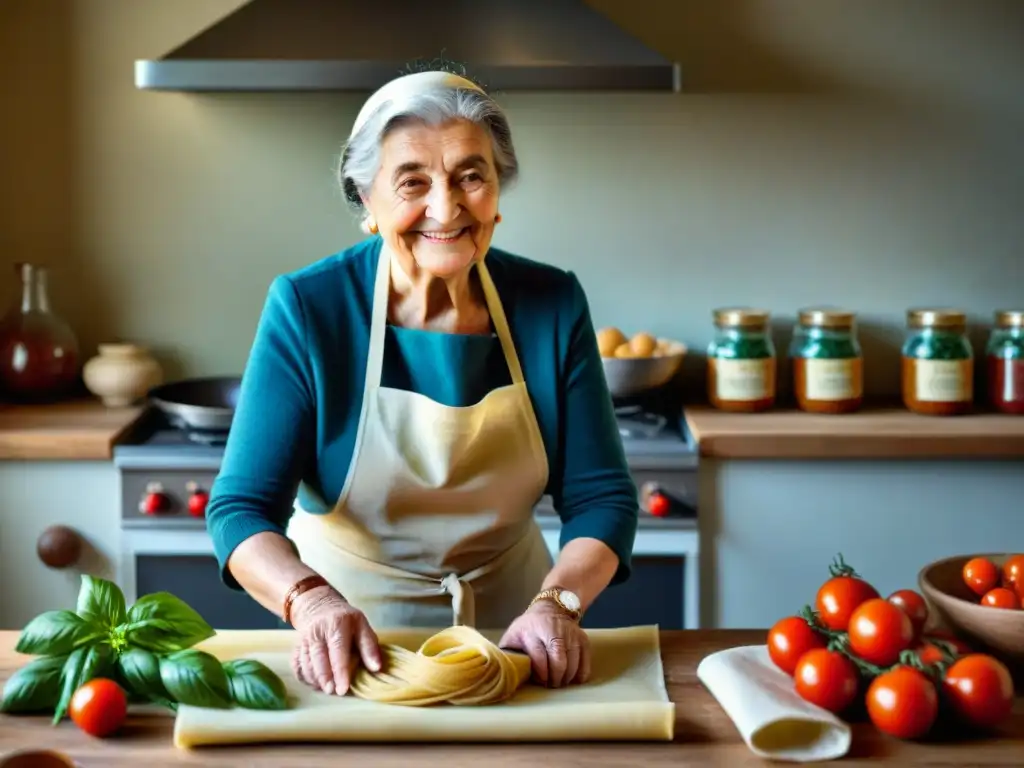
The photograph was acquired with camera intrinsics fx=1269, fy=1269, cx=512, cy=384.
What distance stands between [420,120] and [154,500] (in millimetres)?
1261

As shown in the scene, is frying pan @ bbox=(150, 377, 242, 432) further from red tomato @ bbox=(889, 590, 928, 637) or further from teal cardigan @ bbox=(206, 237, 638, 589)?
red tomato @ bbox=(889, 590, 928, 637)

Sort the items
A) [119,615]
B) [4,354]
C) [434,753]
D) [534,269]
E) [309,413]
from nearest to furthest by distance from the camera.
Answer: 1. [434,753]
2. [119,615]
3. [309,413]
4. [534,269]
5. [4,354]

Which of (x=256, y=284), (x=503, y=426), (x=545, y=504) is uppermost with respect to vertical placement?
(x=256, y=284)

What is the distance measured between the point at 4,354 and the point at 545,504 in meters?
1.26

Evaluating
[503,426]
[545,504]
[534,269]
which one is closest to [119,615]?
[503,426]

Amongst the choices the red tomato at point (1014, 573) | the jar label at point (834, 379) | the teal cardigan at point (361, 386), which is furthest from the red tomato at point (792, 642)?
the jar label at point (834, 379)

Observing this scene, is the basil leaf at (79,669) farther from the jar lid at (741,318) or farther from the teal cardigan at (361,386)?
the jar lid at (741,318)

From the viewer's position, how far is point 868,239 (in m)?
2.96

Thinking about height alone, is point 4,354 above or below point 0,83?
below

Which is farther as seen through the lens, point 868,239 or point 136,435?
point 868,239

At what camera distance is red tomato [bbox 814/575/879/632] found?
4.26 feet

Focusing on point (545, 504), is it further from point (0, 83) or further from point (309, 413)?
point (0, 83)

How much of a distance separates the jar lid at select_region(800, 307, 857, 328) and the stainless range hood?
2.07 feet

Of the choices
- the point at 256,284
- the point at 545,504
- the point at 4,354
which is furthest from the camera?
the point at 256,284
